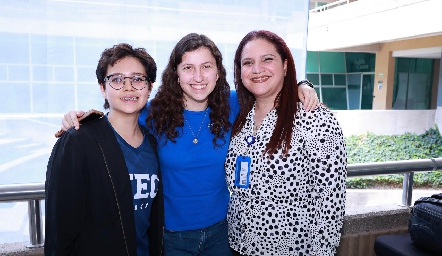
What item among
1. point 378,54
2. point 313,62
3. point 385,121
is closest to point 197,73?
point 385,121

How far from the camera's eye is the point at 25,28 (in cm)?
286

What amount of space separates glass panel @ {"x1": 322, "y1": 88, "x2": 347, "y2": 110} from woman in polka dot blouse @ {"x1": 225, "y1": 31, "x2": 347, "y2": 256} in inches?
740

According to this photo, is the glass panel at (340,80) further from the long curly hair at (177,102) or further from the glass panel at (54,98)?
the long curly hair at (177,102)

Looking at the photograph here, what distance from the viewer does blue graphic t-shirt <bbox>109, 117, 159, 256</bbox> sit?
1685mm

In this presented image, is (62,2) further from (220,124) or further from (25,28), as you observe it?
(220,124)

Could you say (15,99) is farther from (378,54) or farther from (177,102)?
(378,54)

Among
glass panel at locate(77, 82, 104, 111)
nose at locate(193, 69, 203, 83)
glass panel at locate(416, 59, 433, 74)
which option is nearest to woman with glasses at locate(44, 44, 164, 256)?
nose at locate(193, 69, 203, 83)

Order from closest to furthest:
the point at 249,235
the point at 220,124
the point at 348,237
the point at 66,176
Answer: the point at 66,176 → the point at 249,235 → the point at 220,124 → the point at 348,237

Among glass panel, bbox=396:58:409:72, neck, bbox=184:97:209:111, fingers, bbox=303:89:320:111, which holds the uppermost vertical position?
glass panel, bbox=396:58:409:72

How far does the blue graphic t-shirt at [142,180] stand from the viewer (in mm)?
1685

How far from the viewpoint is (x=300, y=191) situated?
5.85ft

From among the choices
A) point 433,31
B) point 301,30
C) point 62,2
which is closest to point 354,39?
point 433,31

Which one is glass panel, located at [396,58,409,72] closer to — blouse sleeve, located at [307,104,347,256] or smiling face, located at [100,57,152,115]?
blouse sleeve, located at [307,104,347,256]

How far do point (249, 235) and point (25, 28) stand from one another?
247cm
